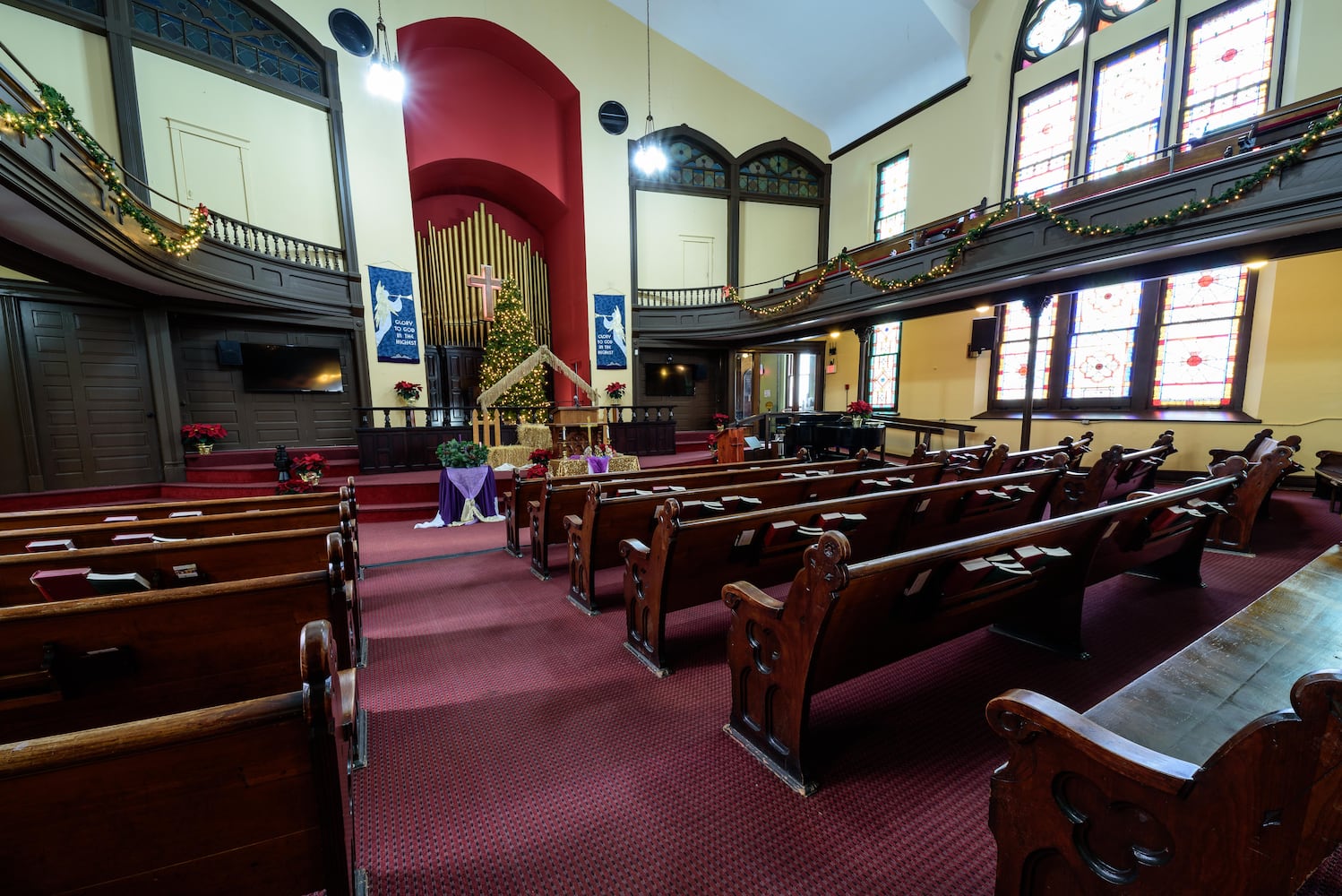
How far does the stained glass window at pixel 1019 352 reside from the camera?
771 centimetres

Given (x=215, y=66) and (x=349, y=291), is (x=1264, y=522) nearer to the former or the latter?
(x=349, y=291)

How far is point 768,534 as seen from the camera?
2051 mm

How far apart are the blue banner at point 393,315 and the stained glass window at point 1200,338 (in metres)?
10.6

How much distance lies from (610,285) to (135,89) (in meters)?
6.87

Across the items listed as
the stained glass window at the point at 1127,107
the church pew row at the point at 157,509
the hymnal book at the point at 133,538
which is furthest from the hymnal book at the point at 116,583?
the stained glass window at the point at 1127,107

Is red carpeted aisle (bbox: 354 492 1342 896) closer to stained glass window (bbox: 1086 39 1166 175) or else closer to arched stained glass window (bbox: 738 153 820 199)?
stained glass window (bbox: 1086 39 1166 175)

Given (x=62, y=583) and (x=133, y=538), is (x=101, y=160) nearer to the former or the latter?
(x=133, y=538)

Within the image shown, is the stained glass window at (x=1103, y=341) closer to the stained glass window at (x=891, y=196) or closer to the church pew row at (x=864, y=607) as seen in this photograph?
the stained glass window at (x=891, y=196)

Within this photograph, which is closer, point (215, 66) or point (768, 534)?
point (768, 534)

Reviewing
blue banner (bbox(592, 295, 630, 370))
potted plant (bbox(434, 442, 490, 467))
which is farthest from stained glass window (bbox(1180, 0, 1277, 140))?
potted plant (bbox(434, 442, 490, 467))

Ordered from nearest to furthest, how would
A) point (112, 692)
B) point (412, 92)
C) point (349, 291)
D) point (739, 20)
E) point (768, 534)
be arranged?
point (112, 692) → point (768, 534) → point (349, 291) → point (412, 92) → point (739, 20)

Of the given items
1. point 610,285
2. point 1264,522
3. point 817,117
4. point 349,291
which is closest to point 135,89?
point 349,291

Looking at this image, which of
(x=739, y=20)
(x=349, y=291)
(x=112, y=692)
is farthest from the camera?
(x=739, y=20)

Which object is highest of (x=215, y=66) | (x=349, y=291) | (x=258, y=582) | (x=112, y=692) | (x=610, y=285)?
(x=215, y=66)
